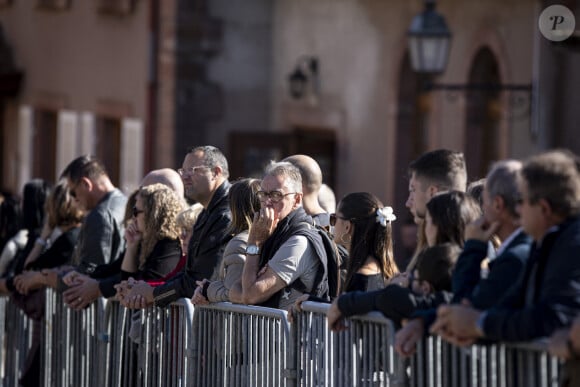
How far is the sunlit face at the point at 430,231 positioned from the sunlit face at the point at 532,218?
782 mm

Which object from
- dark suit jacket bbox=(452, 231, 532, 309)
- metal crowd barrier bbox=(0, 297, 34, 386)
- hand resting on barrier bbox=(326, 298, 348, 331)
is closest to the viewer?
dark suit jacket bbox=(452, 231, 532, 309)

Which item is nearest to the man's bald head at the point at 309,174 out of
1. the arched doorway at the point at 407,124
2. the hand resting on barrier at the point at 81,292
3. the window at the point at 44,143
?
the hand resting on barrier at the point at 81,292

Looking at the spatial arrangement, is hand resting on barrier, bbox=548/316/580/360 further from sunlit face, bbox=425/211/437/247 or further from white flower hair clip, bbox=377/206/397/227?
white flower hair clip, bbox=377/206/397/227

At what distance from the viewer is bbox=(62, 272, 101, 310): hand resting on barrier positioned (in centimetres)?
838

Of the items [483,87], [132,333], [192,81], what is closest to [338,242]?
[132,333]

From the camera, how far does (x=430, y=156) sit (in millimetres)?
6605

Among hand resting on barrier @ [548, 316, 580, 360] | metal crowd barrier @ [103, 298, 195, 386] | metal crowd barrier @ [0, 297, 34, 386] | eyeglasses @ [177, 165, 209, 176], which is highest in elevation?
eyeglasses @ [177, 165, 209, 176]

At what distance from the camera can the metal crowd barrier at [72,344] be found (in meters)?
8.36

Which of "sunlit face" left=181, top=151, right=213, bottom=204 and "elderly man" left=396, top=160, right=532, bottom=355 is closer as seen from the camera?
"elderly man" left=396, top=160, right=532, bottom=355

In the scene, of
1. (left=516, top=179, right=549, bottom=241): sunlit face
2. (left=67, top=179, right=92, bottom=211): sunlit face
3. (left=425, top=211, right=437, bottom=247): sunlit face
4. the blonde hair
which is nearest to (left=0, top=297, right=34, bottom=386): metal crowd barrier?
(left=67, top=179, right=92, bottom=211): sunlit face

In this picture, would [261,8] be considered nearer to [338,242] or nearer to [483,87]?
[483,87]

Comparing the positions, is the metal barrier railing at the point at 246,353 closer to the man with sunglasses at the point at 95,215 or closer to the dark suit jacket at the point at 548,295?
the dark suit jacket at the point at 548,295

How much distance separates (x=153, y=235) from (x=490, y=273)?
3187 millimetres

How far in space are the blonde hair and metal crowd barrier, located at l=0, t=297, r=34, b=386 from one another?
1.88 m
